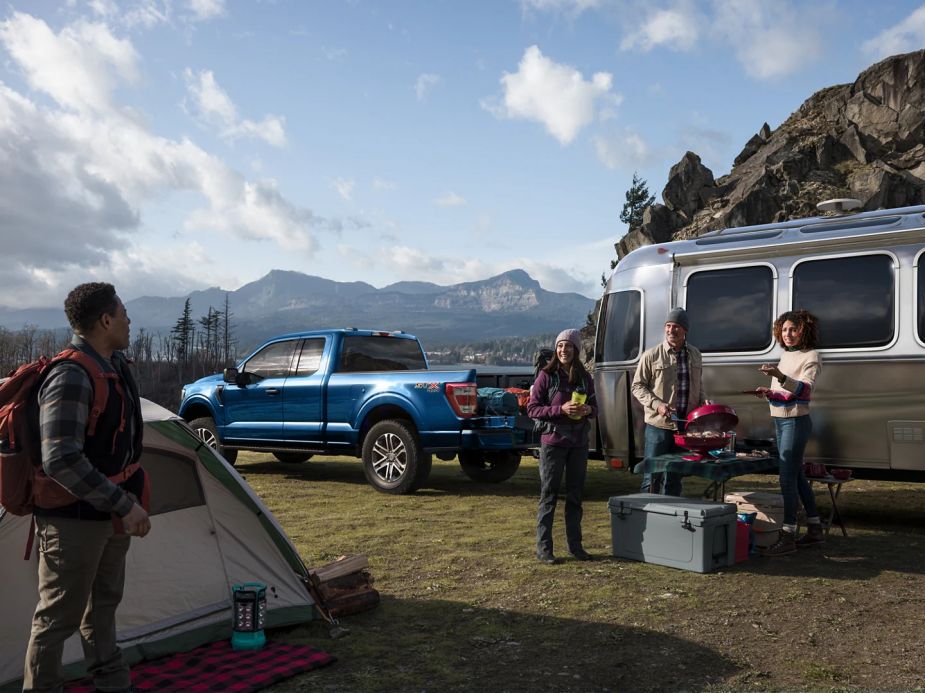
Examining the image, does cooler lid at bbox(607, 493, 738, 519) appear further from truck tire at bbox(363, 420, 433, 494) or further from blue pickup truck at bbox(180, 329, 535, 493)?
truck tire at bbox(363, 420, 433, 494)

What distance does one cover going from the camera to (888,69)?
57656 mm

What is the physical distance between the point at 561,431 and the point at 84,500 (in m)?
4.22

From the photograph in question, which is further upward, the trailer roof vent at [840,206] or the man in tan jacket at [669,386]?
the trailer roof vent at [840,206]

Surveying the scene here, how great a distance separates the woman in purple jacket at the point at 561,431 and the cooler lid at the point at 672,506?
1.41ft

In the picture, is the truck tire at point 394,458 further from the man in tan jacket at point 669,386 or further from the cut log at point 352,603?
the cut log at point 352,603

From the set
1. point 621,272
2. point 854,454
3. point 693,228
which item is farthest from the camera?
point 693,228

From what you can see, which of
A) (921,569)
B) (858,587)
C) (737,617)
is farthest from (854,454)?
(737,617)

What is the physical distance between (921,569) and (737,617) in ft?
7.60

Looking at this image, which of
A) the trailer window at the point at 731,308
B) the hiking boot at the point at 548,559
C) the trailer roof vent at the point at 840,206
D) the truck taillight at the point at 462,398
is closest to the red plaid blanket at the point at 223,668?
the hiking boot at the point at 548,559

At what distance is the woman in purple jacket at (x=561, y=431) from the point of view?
6797mm

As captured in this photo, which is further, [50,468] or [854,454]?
[854,454]

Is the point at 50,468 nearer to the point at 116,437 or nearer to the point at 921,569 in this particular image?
the point at 116,437

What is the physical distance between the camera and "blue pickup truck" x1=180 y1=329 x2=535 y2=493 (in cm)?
1005

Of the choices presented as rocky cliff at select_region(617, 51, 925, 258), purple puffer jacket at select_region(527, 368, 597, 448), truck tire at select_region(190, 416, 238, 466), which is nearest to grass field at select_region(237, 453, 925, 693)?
purple puffer jacket at select_region(527, 368, 597, 448)
